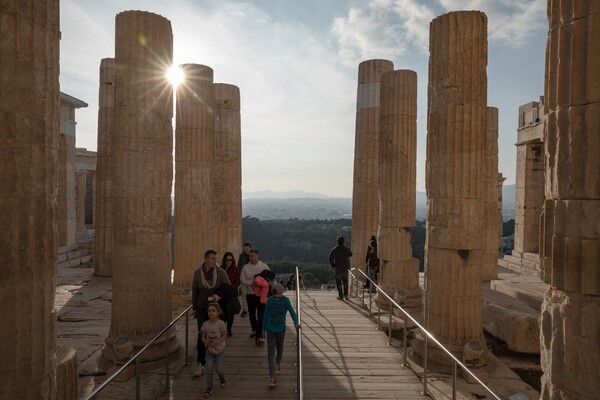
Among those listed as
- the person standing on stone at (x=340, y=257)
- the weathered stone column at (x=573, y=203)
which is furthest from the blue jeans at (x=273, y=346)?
the person standing on stone at (x=340, y=257)

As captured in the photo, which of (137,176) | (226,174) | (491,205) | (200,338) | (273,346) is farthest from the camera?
(491,205)

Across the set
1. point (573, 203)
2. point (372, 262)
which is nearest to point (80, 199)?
point (372, 262)

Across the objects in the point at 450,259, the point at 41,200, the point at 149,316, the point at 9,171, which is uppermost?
the point at 9,171

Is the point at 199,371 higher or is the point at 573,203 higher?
the point at 573,203

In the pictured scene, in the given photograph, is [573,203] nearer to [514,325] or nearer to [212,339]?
[212,339]

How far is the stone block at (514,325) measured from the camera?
10.5 m

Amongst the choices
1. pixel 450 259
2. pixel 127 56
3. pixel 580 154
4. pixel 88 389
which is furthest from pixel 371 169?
pixel 580 154

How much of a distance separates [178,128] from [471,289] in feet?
33.0

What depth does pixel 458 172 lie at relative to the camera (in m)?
9.58

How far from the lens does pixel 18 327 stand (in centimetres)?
398

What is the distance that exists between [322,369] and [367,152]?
1156cm

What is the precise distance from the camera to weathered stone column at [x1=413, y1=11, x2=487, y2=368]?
30.9 feet

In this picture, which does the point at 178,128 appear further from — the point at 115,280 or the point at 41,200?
the point at 41,200

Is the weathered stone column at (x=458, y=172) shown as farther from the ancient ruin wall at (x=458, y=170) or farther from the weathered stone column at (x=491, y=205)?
the weathered stone column at (x=491, y=205)
